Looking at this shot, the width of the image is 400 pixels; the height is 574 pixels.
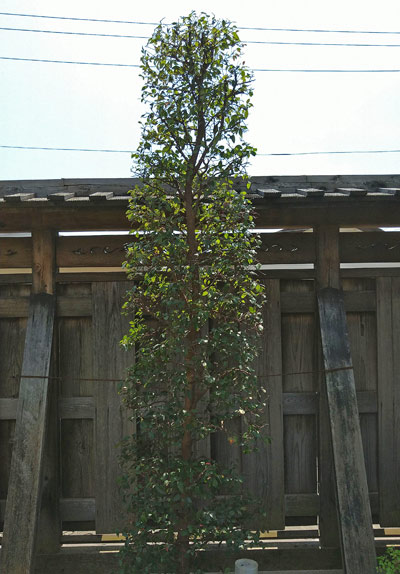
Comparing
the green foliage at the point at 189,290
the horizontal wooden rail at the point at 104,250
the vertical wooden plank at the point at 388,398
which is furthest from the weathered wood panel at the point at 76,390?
the vertical wooden plank at the point at 388,398

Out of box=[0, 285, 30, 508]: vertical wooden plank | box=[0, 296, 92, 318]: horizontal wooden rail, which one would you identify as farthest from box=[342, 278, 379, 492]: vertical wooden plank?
box=[0, 285, 30, 508]: vertical wooden plank

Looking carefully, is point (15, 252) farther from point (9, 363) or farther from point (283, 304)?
point (283, 304)

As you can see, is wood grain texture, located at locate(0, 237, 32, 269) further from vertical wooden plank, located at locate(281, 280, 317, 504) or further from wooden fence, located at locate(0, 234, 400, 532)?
vertical wooden plank, located at locate(281, 280, 317, 504)

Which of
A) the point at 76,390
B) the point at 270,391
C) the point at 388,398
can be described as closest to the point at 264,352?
the point at 270,391

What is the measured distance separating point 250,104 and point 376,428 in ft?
10.5

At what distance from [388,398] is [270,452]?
1.24 m

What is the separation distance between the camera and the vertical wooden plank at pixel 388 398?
4.37 metres

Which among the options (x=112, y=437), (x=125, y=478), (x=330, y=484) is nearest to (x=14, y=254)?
(x=112, y=437)

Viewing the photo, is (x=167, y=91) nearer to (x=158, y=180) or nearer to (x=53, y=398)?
(x=158, y=180)

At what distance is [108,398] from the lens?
4.34m

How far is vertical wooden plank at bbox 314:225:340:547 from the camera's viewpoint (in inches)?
169

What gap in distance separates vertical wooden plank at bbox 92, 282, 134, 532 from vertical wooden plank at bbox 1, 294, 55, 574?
47 cm

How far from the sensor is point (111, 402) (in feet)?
14.2

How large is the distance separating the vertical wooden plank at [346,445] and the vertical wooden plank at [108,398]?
5.99 feet
